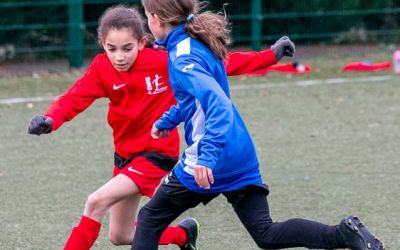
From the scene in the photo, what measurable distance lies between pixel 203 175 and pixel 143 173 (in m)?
0.95

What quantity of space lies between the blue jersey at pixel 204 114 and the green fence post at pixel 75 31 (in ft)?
27.8

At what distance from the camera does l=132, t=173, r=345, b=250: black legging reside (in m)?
4.64

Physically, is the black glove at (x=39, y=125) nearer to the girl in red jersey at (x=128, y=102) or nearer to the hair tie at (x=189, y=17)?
the girl in red jersey at (x=128, y=102)

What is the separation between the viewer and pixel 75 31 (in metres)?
13.2

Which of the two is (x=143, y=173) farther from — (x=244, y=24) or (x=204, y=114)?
(x=244, y=24)

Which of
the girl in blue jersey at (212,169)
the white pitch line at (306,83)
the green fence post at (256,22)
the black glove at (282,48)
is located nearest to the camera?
the girl in blue jersey at (212,169)

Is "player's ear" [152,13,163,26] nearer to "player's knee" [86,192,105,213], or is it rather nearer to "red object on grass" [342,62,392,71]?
"player's knee" [86,192,105,213]

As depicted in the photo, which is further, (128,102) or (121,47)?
(128,102)

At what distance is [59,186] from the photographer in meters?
7.41

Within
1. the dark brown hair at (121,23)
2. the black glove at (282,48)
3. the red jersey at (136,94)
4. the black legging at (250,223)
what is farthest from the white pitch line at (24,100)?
the black legging at (250,223)

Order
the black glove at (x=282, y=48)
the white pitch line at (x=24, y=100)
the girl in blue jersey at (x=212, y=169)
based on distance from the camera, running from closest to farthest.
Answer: the girl in blue jersey at (x=212, y=169), the black glove at (x=282, y=48), the white pitch line at (x=24, y=100)

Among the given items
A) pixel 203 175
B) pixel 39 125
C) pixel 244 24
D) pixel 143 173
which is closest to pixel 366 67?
pixel 244 24

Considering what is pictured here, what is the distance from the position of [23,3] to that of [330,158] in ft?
19.3

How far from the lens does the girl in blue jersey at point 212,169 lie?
15.0ft
